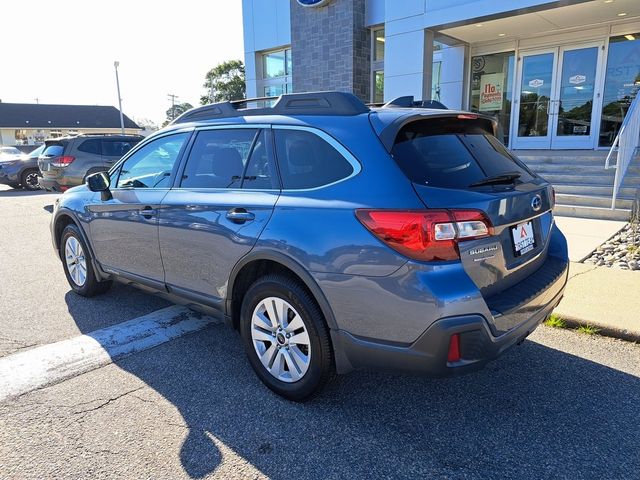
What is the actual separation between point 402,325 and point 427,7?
35.8 ft

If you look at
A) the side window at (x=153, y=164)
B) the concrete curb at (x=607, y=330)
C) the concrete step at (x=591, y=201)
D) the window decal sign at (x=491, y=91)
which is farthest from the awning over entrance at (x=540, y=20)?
the side window at (x=153, y=164)

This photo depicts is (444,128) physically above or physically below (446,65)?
below

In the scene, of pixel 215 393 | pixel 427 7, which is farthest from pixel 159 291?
pixel 427 7

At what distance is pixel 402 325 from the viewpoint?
2432 millimetres

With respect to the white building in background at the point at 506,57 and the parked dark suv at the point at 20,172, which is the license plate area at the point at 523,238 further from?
the parked dark suv at the point at 20,172

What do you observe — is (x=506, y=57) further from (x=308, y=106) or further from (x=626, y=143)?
(x=308, y=106)

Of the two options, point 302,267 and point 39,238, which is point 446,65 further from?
point 302,267

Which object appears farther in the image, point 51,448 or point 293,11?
point 293,11

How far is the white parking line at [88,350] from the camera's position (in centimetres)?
334

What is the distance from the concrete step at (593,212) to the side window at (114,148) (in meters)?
10.5

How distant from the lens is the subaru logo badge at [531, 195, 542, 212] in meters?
2.92

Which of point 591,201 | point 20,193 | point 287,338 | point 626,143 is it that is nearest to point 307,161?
point 287,338

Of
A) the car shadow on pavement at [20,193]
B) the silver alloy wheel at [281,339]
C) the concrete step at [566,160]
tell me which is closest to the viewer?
the silver alloy wheel at [281,339]

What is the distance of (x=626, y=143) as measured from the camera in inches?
326
